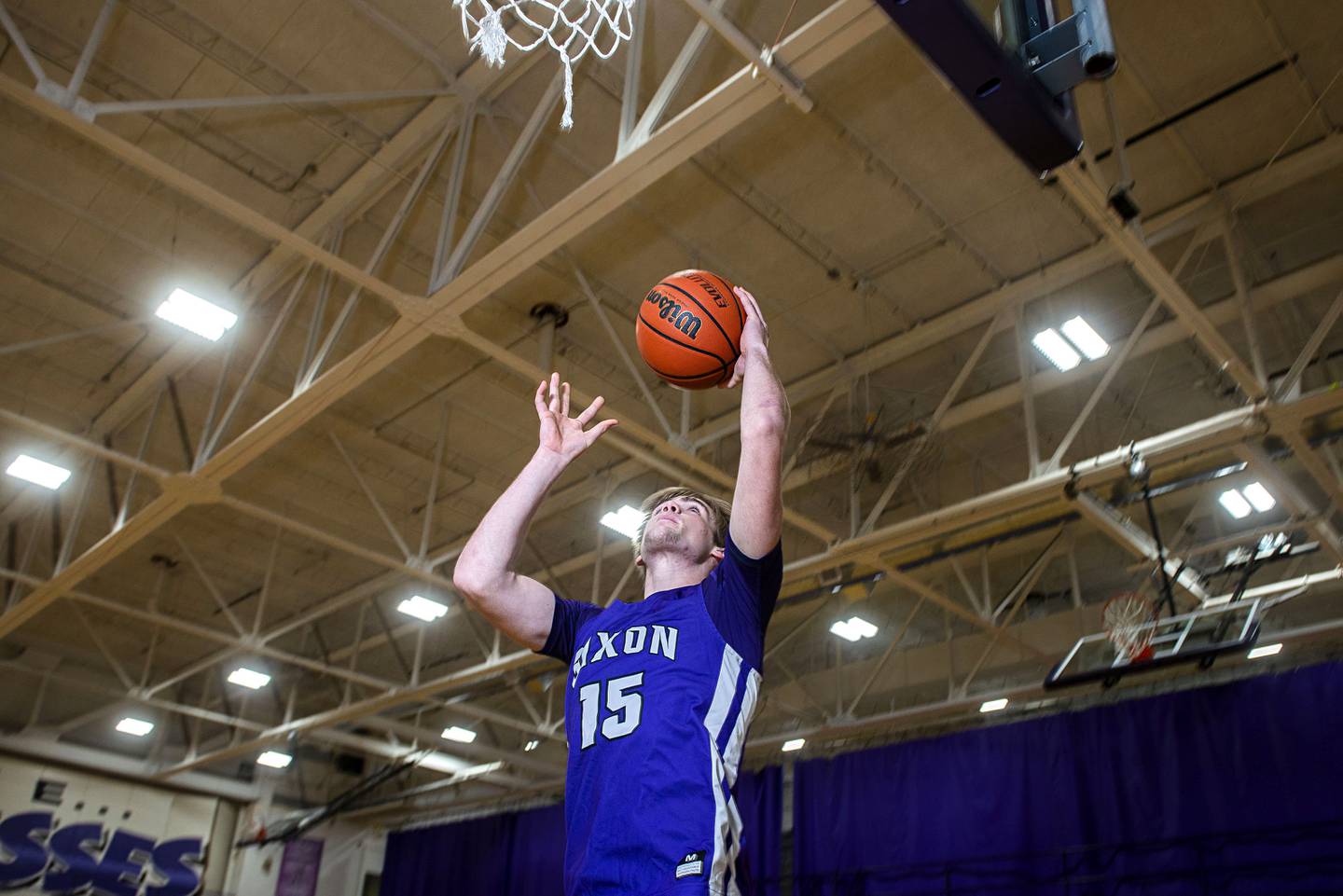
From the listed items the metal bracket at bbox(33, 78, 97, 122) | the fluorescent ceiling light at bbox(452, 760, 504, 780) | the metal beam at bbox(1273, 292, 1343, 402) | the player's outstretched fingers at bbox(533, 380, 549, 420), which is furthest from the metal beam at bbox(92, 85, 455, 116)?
the fluorescent ceiling light at bbox(452, 760, 504, 780)

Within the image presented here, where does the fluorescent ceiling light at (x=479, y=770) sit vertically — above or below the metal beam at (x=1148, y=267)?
below

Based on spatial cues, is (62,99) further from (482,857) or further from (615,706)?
(482,857)

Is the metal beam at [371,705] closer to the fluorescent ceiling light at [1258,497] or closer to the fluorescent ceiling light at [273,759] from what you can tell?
the fluorescent ceiling light at [273,759]

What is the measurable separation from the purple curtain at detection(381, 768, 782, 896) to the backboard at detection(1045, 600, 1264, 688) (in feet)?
18.3

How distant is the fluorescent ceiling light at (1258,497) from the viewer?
10.4m

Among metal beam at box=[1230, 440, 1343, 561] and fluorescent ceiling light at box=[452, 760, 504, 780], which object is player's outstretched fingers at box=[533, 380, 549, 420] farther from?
fluorescent ceiling light at box=[452, 760, 504, 780]

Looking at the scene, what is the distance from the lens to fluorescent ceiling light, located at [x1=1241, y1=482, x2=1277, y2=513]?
10.4 m

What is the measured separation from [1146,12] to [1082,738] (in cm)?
679

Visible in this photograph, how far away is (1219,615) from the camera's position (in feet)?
28.5

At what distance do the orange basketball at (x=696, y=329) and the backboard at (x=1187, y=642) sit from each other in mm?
5481

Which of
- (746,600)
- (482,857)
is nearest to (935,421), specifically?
(746,600)

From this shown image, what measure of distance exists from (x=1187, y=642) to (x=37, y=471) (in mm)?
10090

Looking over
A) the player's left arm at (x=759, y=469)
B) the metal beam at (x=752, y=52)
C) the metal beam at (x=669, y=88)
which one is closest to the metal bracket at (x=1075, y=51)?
the metal beam at (x=752, y=52)

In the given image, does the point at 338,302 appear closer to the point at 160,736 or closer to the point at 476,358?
the point at 476,358
